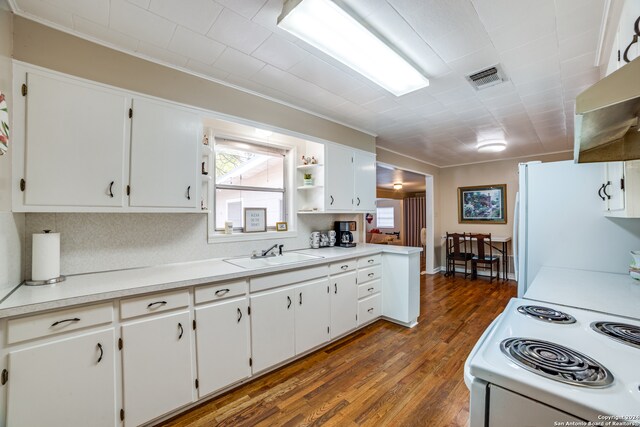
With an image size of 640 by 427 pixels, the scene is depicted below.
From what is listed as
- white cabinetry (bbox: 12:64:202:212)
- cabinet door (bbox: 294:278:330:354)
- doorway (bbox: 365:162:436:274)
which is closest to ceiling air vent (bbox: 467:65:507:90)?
cabinet door (bbox: 294:278:330:354)

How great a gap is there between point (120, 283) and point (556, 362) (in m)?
2.17

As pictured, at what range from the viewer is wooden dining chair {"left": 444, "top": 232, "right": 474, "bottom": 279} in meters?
5.52

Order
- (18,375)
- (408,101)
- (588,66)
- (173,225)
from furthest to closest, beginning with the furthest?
(408,101)
(173,225)
(588,66)
(18,375)

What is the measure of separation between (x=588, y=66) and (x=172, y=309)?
364 centimetres

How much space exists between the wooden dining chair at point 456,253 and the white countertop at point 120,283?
431 centimetres

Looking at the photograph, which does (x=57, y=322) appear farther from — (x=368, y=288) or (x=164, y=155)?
(x=368, y=288)

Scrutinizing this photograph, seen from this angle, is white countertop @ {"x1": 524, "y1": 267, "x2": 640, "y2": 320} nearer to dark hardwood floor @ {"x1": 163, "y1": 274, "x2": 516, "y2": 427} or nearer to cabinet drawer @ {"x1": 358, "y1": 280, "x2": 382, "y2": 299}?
dark hardwood floor @ {"x1": 163, "y1": 274, "x2": 516, "y2": 427}

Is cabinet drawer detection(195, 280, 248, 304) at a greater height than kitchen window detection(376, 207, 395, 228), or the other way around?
kitchen window detection(376, 207, 395, 228)

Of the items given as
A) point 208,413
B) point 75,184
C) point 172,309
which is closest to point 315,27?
point 75,184

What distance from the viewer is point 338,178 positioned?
3.23 meters

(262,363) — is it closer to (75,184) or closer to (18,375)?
(18,375)

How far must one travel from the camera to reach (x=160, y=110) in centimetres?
195

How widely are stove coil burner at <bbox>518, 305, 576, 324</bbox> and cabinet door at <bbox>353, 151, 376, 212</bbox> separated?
227 cm

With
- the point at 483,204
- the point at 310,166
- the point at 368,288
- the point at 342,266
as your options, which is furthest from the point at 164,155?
the point at 483,204
